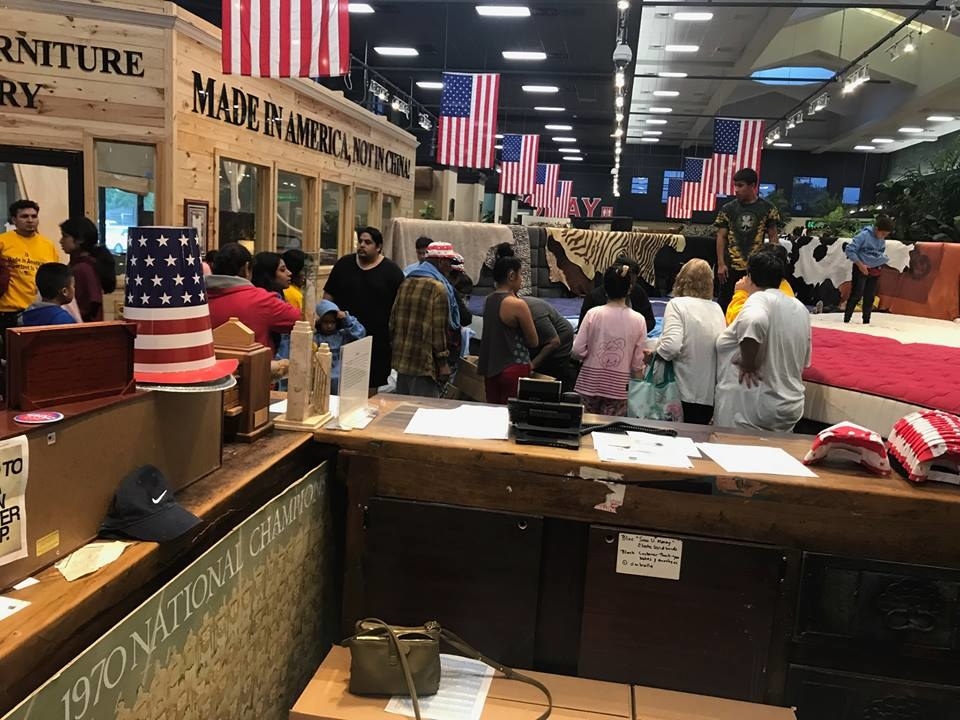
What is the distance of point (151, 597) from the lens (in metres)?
1.39

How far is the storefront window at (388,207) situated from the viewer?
1370 centimetres

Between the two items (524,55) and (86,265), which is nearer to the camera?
(86,265)

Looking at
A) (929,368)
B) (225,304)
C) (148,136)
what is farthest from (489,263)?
(225,304)

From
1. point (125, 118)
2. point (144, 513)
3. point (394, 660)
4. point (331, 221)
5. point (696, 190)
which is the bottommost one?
point (394, 660)

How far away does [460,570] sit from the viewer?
2.19m

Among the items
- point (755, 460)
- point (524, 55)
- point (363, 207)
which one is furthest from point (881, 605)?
point (524, 55)

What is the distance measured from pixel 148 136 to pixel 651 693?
5.82 m

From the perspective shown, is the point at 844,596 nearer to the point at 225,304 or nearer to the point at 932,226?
the point at 225,304

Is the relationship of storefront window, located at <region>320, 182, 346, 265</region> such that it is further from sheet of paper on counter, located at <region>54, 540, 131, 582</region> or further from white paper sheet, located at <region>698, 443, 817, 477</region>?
sheet of paper on counter, located at <region>54, 540, 131, 582</region>

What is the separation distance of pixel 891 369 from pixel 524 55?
10025 mm

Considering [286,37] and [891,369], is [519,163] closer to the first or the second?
[286,37]

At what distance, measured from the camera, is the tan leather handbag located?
6.05ft

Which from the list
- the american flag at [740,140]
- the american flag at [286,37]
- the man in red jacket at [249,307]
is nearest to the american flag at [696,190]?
the american flag at [740,140]

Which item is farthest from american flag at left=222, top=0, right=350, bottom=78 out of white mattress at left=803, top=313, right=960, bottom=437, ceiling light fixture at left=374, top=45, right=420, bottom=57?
ceiling light fixture at left=374, top=45, right=420, bottom=57
